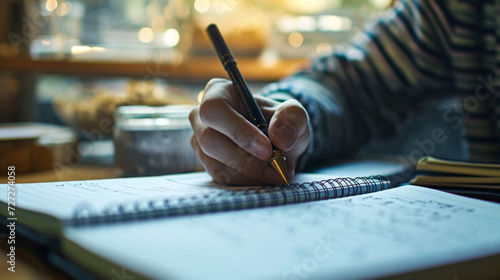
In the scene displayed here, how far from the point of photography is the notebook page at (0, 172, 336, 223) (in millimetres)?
277

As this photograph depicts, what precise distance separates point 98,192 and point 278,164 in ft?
0.44

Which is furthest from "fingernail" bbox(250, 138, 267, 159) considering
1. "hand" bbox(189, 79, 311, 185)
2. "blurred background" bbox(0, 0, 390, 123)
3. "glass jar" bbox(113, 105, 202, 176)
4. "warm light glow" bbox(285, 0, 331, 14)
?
"warm light glow" bbox(285, 0, 331, 14)

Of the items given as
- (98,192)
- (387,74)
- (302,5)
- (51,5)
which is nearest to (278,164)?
(98,192)

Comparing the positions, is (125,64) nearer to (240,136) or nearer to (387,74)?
(387,74)

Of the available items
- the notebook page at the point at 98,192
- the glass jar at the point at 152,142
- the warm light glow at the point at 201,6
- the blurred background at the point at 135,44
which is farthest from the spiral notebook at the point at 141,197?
the warm light glow at the point at 201,6

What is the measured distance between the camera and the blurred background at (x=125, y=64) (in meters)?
0.56

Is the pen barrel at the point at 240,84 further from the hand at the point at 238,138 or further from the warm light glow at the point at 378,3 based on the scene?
the warm light glow at the point at 378,3

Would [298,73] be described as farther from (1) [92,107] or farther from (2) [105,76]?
(2) [105,76]

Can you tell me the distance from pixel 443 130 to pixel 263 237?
52 centimetres

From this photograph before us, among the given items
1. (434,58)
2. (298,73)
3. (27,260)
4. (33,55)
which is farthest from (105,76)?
(27,260)

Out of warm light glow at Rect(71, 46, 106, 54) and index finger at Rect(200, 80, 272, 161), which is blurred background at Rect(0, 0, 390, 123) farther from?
index finger at Rect(200, 80, 272, 161)

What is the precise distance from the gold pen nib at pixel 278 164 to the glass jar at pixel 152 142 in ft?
0.63

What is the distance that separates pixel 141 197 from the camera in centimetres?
32

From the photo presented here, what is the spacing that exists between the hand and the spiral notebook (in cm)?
2
